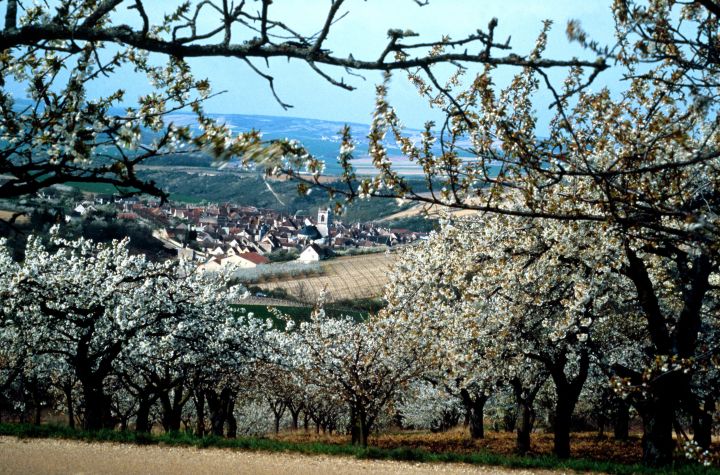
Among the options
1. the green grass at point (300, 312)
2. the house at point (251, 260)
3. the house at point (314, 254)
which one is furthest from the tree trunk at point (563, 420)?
the house at point (251, 260)

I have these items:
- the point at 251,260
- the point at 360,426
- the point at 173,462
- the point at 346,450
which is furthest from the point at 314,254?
the point at 173,462

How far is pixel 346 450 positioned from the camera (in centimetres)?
1528

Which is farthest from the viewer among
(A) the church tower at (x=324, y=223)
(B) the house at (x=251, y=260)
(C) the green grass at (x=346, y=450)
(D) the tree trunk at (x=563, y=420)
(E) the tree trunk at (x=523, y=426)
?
(A) the church tower at (x=324, y=223)

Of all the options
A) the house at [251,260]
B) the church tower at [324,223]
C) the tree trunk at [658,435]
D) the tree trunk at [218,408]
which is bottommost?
the tree trunk at [218,408]

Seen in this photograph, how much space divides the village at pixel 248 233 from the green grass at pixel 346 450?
75660mm

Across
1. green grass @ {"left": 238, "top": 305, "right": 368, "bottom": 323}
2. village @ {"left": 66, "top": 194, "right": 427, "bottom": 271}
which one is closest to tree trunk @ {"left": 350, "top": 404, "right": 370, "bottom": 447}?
green grass @ {"left": 238, "top": 305, "right": 368, "bottom": 323}

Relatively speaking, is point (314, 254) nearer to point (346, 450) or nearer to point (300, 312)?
point (300, 312)

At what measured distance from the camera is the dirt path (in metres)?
13.3

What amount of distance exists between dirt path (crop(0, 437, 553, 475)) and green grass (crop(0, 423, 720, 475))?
32 cm

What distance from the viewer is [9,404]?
133 feet

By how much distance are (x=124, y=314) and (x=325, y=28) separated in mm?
16897

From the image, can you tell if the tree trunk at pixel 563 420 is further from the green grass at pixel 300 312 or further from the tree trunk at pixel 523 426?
the green grass at pixel 300 312

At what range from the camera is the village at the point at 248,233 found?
105 meters

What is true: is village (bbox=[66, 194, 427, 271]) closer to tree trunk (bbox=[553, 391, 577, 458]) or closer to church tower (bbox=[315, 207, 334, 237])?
church tower (bbox=[315, 207, 334, 237])
